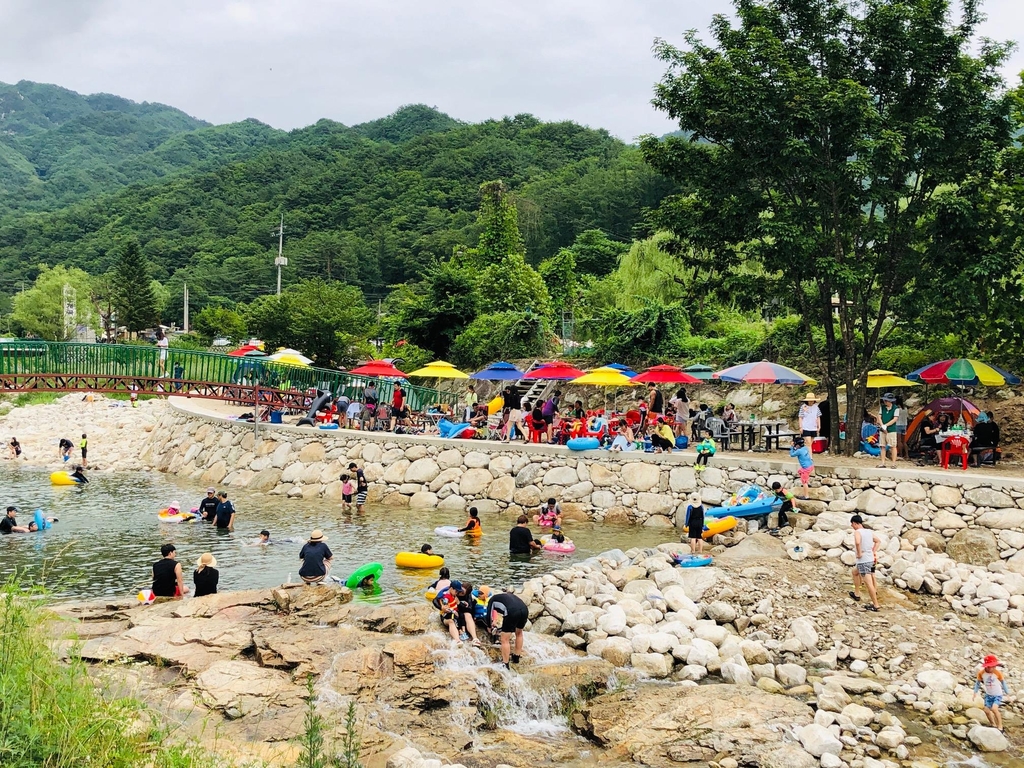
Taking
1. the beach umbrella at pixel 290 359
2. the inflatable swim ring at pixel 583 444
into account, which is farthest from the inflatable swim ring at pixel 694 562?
the beach umbrella at pixel 290 359

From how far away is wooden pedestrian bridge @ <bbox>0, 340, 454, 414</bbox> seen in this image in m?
27.5

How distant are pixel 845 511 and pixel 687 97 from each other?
1025cm

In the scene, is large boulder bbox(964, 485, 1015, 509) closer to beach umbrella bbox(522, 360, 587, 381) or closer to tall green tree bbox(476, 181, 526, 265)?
beach umbrella bbox(522, 360, 587, 381)

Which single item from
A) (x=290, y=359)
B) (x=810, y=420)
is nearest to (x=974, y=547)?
(x=810, y=420)

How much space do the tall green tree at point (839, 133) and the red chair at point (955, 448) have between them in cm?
222

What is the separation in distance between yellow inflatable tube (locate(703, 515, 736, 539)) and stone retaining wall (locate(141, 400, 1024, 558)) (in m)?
1.60

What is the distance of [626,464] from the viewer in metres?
22.0

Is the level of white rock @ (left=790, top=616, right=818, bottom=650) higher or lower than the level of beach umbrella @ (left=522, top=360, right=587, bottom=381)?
lower

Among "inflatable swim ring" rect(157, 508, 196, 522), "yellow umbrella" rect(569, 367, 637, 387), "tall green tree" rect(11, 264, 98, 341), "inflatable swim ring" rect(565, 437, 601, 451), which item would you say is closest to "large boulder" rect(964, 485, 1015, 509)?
"inflatable swim ring" rect(565, 437, 601, 451)

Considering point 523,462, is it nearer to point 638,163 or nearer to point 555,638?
point 555,638

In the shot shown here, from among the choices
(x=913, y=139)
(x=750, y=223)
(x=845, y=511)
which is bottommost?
(x=845, y=511)

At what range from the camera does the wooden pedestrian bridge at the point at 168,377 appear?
27516 millimetres

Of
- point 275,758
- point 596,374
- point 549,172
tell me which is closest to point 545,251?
point 549,172

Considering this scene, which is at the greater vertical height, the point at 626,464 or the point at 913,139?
the point at 913,139
